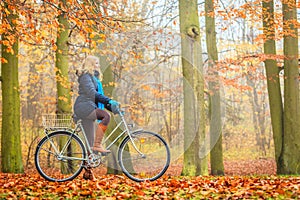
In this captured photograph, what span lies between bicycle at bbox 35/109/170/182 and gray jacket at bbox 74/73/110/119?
25cm

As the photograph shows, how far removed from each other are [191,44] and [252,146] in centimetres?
1857

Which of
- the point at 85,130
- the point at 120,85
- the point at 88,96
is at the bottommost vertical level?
the point at 85,130

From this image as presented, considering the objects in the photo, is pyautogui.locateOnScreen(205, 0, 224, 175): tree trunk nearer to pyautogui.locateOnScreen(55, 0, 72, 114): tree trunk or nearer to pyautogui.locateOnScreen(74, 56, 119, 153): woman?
pyautogui.locateOnScreen(55, 0, 72, 114): tree trunk

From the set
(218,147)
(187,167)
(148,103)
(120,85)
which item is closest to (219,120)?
(218,147)

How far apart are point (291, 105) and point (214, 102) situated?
10.4 ft

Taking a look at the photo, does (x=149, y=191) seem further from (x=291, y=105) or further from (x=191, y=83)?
(x=291, y=105)

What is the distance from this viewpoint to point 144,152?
602cm

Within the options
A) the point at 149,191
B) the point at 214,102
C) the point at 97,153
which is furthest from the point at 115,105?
the point at 214,102

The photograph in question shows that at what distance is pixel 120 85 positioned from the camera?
14.0 m

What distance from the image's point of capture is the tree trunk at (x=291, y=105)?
12039 mm

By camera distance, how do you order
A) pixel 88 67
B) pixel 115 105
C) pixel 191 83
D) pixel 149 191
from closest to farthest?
pixel 149 191 < pixel 115 105 < pixel 88 67 < pixel 191 83

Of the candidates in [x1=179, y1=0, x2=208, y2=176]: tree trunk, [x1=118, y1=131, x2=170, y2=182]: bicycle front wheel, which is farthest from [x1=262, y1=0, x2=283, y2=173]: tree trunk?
[x1=118, y1=131, x2=170, y2=182]: bicycle front wheel

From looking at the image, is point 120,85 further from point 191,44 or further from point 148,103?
point 191,44

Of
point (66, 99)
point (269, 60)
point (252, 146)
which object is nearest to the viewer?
point (66, 99)
